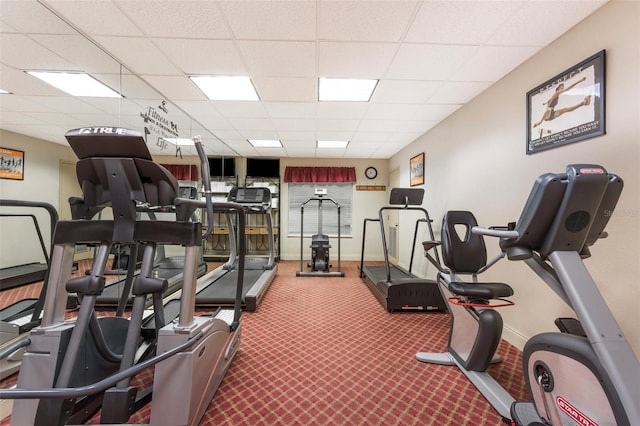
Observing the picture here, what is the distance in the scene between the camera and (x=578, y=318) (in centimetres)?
104

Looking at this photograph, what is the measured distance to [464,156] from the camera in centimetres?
329

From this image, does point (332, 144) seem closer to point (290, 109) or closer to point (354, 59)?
point (290, 109)

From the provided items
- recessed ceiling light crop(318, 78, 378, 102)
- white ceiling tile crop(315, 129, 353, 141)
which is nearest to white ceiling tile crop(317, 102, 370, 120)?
recessed ceiling light crop(318, 78, 378, 102)

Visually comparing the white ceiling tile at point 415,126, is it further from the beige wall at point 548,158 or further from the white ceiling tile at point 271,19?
the white ceiling tile at point 271,19

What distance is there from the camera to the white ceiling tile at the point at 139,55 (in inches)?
83.1

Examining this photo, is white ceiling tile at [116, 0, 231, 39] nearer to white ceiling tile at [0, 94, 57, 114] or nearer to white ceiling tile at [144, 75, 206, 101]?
white ceiling tile at [144, 75, 206, 101]

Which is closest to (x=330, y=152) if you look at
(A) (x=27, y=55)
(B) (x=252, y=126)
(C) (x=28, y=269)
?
(B) (x=252, y=126)

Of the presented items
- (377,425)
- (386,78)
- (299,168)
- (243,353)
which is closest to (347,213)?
(299,168)

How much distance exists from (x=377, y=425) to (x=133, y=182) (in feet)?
6.30

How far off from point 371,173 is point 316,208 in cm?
174

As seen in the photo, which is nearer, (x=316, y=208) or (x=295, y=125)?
(x=295, y=125)

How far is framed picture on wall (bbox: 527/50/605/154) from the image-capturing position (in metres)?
1.70

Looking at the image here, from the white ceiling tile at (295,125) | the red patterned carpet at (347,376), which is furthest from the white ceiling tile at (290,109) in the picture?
the red patterned carpet at (347,376)

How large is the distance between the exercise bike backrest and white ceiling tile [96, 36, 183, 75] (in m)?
2.91
